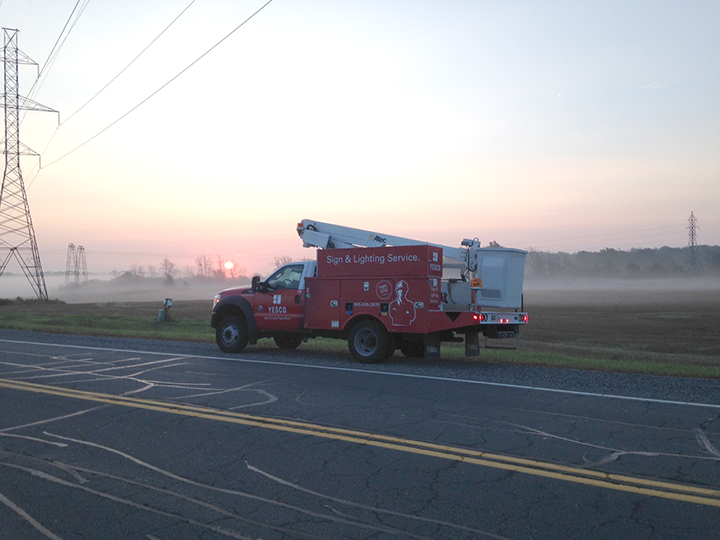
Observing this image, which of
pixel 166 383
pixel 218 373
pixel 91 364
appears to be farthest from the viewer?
pixel 91 364

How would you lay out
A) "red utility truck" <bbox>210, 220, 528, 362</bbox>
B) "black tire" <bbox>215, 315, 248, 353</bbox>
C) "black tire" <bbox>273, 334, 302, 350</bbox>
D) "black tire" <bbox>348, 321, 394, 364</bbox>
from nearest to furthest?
"red utility truck" <bbox>210, 220, 528, 362</bbox>, "black tire" <bbox>348, 321, 394, 364</bbox>, "black tire" <bbox>215, 315, 248, 353</bbox>, "black tire" <bbox>273, 334, 302, 350</bbox>

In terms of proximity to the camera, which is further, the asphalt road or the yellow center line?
the yellow center line

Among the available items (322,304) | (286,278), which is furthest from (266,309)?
(322,304)

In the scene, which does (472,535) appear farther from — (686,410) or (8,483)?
(686,410)

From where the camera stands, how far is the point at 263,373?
11.2 meters

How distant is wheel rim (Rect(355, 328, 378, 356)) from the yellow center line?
5573 mm

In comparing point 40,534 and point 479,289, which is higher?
point 479,289

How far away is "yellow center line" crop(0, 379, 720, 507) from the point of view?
15.8 feet

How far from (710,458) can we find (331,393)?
5133 mm

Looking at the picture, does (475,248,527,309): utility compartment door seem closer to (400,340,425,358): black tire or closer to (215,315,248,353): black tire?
(400,340,425,358): black tire

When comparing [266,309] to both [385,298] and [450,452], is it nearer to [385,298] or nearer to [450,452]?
[385,298]

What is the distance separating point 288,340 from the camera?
15859 millimetres

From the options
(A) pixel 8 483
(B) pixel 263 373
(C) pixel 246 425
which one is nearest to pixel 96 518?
(A) pixel 8 483

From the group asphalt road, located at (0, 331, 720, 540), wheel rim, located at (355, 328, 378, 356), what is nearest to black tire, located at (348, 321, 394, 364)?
wheel rim, located at (355, 328, 378, 356)
